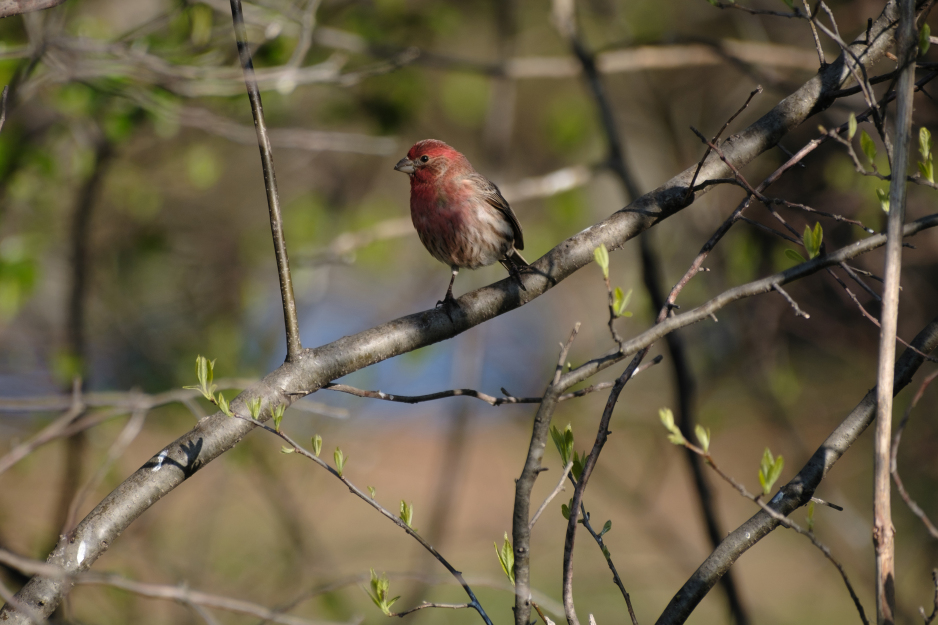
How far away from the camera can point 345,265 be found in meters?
5.73

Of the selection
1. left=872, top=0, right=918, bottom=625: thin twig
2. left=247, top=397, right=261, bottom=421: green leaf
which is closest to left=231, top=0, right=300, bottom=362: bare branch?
left=247, top=397, right=261, bottom=421: green leaf

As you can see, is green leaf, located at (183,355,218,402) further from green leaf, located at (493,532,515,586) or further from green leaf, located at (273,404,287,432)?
green leaf, located at (493,532,515,586)

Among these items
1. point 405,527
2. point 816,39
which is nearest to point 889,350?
point 816,39

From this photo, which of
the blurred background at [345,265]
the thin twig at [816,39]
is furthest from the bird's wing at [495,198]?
the thin twig at [816,39]

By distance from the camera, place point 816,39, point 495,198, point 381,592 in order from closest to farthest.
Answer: point 381,592, point 816,39, point 495,198

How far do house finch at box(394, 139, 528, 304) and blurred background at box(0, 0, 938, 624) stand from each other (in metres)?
0.27

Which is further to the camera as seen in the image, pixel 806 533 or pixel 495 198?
pixel 495 198

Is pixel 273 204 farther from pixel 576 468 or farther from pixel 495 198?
pixel 495 198

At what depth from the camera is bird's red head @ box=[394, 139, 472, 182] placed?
4766mm

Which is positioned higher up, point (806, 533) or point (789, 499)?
point (789, 499)

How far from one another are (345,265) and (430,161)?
1.33 meters

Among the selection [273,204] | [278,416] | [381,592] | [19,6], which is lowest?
[381,592]

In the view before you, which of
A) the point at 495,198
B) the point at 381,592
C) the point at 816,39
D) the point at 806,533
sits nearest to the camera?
the point at 806,533

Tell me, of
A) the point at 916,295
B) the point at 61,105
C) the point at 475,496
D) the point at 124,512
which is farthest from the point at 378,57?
the point at 475,496
